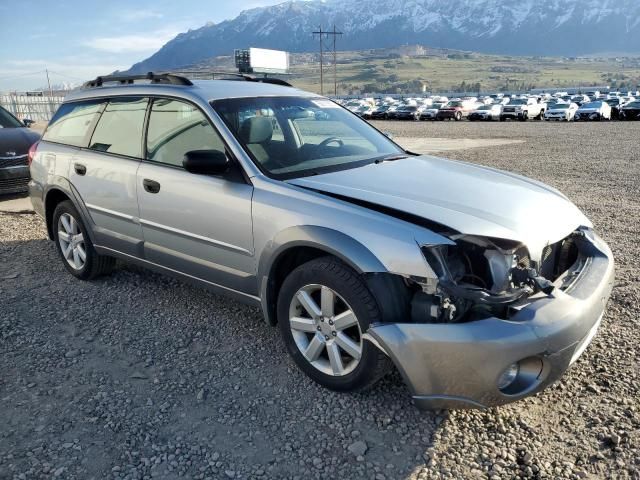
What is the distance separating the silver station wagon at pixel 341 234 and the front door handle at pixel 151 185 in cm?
1

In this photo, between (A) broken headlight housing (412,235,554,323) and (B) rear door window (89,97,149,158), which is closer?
(A) broken headlight housing (412,235,554,323)

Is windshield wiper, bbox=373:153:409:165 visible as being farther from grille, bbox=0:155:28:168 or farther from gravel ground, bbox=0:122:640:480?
grille, bbox=0:155:28:168

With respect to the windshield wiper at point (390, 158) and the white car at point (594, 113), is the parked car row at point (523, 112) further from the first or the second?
the windshield wiper at point (390, 158)

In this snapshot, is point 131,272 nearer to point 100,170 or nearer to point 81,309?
point 81,309

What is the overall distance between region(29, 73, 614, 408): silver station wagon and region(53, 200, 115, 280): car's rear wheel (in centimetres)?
6

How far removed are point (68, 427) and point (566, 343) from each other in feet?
8.60

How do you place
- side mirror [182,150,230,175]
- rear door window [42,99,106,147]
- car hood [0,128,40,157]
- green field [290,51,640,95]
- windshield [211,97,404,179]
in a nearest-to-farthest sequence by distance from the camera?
side mirror [182,150,230,175] < windshield [211,97,404,179] < rear door window [42,99,106,147] < car hood [0,128,40,157] < green field [290,51,640,95]

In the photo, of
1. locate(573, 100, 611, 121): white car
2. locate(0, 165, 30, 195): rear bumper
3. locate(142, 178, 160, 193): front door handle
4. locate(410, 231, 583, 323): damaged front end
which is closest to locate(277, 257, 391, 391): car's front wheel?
locate(410, 231, 583, 323): damaged front end

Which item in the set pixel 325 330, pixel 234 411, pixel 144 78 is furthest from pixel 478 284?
pixel 144 78

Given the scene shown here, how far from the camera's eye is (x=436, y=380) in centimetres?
264

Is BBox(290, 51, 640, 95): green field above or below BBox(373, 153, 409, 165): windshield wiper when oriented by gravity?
below

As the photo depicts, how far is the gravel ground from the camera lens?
2643 millimetres

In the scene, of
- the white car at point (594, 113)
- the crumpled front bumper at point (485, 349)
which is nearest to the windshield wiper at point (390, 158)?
the crumpled front bumper at point (485, 349)

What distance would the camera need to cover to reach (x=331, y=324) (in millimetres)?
3045
